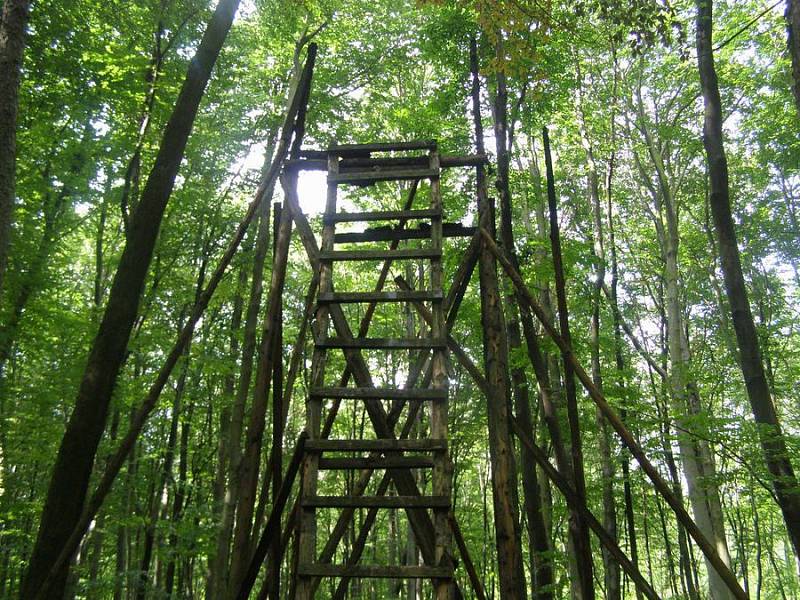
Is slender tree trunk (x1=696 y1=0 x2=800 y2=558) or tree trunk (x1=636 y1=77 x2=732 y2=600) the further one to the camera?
tree trunk (x1=636 y1=77 x2=732 y2=600)

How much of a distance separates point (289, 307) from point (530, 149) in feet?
29.9

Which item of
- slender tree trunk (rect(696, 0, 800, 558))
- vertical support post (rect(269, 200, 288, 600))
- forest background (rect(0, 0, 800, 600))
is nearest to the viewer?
vertical support post (rect(269, 200, 288, 600))

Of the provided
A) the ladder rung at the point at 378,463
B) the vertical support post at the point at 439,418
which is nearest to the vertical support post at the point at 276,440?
the ladder rung at the point at 378,463

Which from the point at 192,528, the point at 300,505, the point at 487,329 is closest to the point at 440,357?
the point at 487,329

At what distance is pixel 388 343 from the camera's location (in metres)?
3.94

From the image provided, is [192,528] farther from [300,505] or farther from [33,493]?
[33,493]

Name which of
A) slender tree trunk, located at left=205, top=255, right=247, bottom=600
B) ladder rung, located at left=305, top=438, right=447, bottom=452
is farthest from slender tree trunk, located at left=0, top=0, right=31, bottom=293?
slender tree trunk, located at left=205, top=255, right=247, bottom=600

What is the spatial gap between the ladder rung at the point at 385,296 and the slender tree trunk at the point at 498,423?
2.53 feet

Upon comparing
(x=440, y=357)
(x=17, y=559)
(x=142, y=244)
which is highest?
(x=142, y=244)

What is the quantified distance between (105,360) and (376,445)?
2309mm

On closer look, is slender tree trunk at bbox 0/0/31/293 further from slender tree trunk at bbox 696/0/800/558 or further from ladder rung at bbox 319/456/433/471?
slender tree trunk at bbox 696/0/800/558

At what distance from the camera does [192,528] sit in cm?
1039

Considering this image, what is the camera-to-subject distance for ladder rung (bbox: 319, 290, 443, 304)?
13.4 feet

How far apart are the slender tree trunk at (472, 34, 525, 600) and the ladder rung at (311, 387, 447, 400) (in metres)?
0.94
